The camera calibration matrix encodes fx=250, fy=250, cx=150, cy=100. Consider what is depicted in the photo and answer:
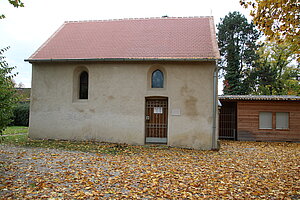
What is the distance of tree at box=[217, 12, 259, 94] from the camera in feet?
107

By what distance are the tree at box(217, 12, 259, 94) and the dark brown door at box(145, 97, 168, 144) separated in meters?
21.2

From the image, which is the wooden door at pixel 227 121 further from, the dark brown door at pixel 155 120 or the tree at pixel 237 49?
the tree at pixel 237 49

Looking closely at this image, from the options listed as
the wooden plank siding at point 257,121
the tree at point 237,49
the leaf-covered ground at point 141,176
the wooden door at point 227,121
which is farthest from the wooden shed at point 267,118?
the tree at point 237,49

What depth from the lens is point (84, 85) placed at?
1451 centimetres

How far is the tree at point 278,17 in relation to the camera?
22.5ft

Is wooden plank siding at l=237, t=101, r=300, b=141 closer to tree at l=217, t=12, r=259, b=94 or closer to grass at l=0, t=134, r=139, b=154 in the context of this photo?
grass at l=0, t=134, r=139, b=154

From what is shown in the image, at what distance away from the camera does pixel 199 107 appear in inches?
503

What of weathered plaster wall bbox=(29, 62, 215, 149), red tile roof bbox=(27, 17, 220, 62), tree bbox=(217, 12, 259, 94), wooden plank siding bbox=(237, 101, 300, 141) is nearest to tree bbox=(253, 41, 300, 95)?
tree bbox=(217, 12, 259, 94)

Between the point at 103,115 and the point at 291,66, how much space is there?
31.5 meters

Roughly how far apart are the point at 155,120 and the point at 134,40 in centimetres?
500

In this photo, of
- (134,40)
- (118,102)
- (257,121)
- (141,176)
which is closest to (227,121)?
(257,121)

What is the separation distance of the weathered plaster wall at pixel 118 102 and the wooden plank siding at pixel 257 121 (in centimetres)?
702

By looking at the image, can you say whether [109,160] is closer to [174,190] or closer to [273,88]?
[174,190]

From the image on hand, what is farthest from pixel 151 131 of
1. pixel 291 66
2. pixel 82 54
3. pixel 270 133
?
pixel 291 66
